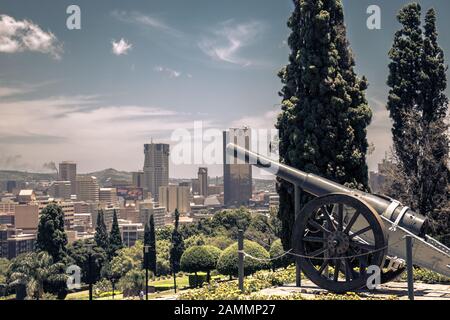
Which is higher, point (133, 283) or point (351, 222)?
point (351, 222)

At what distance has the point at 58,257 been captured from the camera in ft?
140

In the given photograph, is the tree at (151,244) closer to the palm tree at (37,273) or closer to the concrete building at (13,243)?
the palm tree at (37,273)

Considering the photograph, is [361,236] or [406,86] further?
[406,86]

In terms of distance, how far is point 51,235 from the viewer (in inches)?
1677

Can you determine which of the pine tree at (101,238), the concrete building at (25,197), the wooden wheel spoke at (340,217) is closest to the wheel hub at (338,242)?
the wooden wheel spoke at (340,217)

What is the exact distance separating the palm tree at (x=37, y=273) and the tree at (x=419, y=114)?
26603mm

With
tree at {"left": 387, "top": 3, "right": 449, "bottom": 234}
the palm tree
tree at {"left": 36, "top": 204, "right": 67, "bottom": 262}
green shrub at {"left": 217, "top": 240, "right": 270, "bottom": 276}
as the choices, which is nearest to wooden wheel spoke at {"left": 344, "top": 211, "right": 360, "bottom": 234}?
tree at {"left": 387, "top": 3, "right": 449, "bottom": 234}

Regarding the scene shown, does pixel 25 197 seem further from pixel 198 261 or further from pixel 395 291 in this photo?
pixel 395 291

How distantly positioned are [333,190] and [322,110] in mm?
5993

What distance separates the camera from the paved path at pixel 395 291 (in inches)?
484

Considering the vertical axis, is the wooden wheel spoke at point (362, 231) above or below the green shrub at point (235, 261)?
above

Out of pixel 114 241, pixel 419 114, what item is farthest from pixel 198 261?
pixel 114 241
